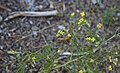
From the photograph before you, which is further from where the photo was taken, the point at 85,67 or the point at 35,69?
the point at 35,69

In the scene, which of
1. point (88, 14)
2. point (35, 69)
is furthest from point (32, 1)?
point (35, 69)

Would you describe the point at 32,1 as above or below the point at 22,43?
above

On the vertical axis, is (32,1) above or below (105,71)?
above

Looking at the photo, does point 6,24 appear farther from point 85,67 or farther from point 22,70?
point 85,67

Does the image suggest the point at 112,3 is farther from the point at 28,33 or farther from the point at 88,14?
the point at 28,33

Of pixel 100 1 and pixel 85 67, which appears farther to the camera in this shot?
pixel 100 1

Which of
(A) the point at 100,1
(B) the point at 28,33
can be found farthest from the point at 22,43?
(A) the point at 100,1

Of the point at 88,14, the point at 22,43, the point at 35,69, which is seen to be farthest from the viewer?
the point at 88,14

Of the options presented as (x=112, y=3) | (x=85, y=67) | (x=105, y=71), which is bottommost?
(x=105, y=71)

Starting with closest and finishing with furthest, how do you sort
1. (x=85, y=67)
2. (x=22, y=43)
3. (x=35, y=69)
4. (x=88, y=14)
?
(x=85, y=67) → (x=35, y=69) → (x=22, y=43) → (x=88, y=14)
